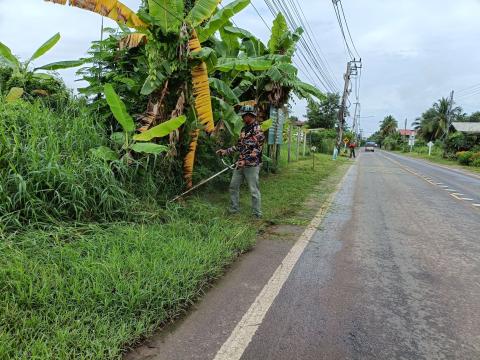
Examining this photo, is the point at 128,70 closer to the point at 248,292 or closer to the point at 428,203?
the point at 248,292

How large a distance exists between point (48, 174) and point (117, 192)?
93cm

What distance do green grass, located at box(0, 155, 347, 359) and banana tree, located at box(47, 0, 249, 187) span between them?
2231 mm

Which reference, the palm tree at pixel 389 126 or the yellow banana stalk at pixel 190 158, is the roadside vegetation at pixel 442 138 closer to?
the palm tree at pixel 389 126

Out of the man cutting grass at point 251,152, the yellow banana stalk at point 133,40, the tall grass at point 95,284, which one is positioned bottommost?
the tall grass at point 95,284

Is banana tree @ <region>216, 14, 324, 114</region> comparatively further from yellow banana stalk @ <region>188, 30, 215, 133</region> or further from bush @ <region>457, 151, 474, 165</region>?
bush @ <region>457, 151, 474, 165</region>

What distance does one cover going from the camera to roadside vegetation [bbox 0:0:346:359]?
2.89 meters

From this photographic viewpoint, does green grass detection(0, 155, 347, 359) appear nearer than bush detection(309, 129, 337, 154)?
Yes

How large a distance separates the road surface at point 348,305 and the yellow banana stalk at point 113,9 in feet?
14.6

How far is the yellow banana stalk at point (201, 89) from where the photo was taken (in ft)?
21.5

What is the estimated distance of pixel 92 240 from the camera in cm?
418

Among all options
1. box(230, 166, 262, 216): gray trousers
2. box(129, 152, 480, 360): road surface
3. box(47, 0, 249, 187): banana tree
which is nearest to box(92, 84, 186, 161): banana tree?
box(47, 0, 249, 187): banana tree

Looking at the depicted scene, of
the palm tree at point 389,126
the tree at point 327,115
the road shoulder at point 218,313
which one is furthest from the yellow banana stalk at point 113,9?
the palm tree at point 389,126

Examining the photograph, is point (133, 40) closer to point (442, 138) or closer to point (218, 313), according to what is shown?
point (218, 313)

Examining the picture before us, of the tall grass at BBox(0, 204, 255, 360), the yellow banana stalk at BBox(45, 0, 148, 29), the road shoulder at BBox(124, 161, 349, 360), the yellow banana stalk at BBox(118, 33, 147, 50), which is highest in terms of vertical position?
the yellow banana stalk at BBox(45, 0, 148, 29)
